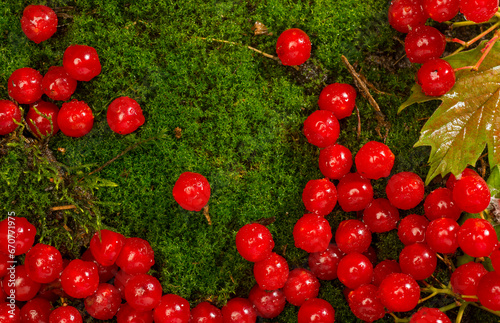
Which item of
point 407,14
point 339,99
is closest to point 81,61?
point 339,99

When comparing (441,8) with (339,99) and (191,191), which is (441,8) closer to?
(339,99)

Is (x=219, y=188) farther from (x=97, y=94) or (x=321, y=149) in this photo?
(x=97, y=94)

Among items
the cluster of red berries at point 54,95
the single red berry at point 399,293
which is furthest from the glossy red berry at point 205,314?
the cluster of red berries at point 54,95

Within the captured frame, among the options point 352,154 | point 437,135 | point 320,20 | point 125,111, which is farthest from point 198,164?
point 437,135

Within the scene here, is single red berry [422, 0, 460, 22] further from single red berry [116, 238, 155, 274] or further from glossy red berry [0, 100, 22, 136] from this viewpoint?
glossy red berry [0, 100, 22, 136]

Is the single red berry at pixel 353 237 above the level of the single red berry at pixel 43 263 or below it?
above

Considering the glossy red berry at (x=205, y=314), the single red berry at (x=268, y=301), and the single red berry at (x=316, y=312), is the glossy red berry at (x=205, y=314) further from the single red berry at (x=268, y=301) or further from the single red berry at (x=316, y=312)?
the single red berry at (x=316, y=312)

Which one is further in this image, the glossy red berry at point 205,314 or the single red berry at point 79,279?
the glossy red berry at point 205,314

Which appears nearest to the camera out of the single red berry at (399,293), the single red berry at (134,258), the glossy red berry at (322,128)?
the single red berry at (399,293)
